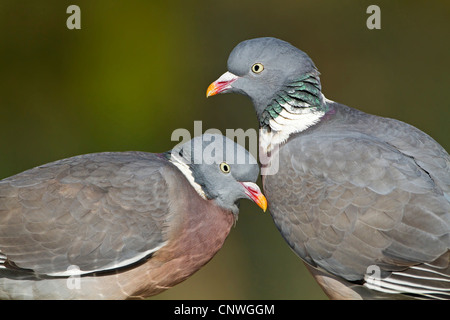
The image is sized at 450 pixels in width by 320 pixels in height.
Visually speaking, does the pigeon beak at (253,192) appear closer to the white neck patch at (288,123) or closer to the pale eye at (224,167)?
A: the pale eye at (224,167)

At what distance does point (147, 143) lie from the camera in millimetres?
5766

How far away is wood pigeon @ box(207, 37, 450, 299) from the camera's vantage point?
2.92 metres

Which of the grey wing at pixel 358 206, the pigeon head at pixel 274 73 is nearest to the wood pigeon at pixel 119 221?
the grey wing at pixel 358 206

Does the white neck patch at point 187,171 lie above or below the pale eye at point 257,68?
below

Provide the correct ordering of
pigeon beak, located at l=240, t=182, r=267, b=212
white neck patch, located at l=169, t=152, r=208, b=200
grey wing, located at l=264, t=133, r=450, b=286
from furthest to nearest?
white neck patch, located at l=169, t=152, r=208, b=200 < pigeon beak, located at l=240, t=182, r=267, b=212 < grey wing, located at l=264, t=133, r=450, b=286

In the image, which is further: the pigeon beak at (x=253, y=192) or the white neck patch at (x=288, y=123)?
the white neck patch at (x=288, y=123)

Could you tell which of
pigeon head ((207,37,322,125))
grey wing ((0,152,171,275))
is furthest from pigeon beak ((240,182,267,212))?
pigeon head ((207,37,322,125))

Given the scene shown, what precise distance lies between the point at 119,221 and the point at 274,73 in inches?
40.3

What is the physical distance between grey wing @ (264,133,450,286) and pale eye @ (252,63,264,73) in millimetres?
391

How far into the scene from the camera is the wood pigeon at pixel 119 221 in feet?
9.77

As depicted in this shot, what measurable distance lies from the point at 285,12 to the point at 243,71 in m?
2.86

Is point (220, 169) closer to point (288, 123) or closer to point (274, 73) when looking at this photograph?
point (288, 123)
